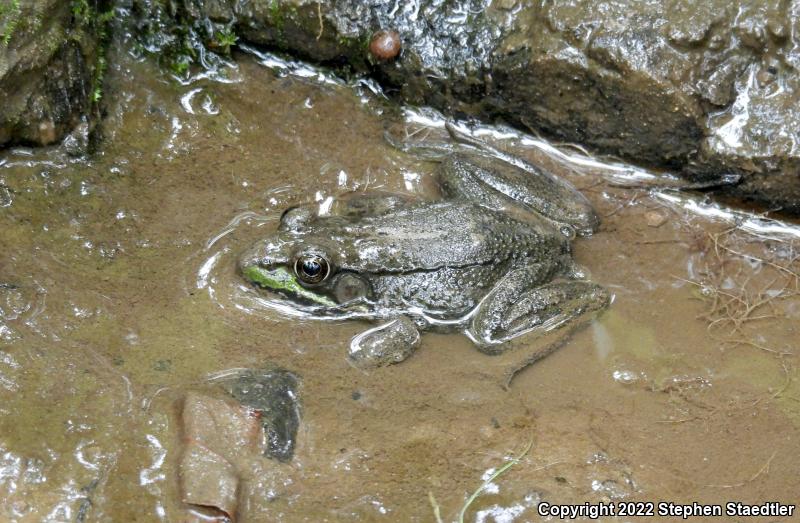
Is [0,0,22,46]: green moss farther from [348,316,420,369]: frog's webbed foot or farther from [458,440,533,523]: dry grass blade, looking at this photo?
[458,440,533,523]: dry grass blade

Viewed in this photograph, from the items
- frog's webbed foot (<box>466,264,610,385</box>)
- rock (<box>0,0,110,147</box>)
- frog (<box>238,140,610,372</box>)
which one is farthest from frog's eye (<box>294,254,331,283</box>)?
rock (<box>0,0,110,147</box>)

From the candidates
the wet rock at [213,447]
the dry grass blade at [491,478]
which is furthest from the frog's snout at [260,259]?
the dry grass blade at [491,478]

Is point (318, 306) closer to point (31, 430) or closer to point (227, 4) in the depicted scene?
point (31, 430)

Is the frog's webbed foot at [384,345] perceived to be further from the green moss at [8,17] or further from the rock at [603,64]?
the green moss at [8,17]

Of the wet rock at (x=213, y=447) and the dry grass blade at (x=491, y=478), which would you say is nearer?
the wet rock at (x=213, y=447)

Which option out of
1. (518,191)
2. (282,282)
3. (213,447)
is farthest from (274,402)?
(518,191)

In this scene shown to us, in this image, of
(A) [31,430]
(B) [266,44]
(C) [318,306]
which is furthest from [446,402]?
(B) [266,44]
